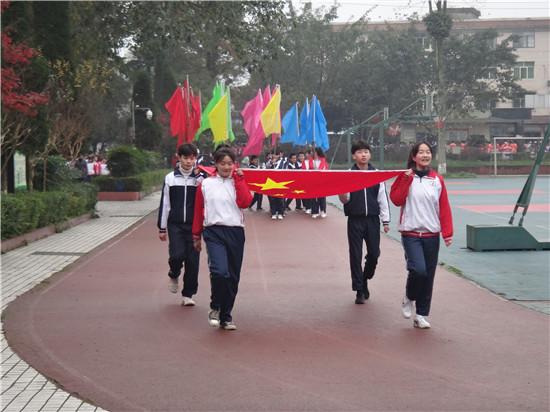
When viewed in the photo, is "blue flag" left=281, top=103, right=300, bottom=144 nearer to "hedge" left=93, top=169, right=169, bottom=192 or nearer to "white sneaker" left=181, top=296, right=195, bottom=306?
"hedge" left=93, top=169, right=169, bottom=192

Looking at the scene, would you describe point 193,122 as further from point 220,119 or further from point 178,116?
point 220,119

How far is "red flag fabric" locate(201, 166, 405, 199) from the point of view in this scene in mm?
8445

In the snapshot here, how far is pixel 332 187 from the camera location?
8.70m

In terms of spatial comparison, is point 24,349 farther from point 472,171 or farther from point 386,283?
point 472,171

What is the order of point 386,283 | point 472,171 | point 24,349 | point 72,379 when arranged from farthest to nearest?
point 472,171 → point 386,283 → point 24,349 → point 72,379

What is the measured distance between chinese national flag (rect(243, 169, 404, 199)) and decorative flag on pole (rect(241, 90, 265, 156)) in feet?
49.2

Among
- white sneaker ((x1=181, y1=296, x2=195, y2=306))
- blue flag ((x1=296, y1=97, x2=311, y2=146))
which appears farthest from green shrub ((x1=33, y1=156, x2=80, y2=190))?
white sneaker ((x1=181, y1=296, x2=195, y2=306))

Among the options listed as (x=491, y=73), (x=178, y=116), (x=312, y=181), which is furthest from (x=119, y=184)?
(x=491, y=73)

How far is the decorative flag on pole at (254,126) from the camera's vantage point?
24.1 metres

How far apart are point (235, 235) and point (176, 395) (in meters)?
2.35

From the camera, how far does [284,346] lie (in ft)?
24.3

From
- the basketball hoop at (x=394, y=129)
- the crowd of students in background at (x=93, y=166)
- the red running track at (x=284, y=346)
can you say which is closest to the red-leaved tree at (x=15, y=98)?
the red running track at (x=284, y=346)

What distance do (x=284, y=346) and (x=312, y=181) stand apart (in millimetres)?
1943

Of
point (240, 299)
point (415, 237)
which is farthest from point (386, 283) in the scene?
point (415, 237)
